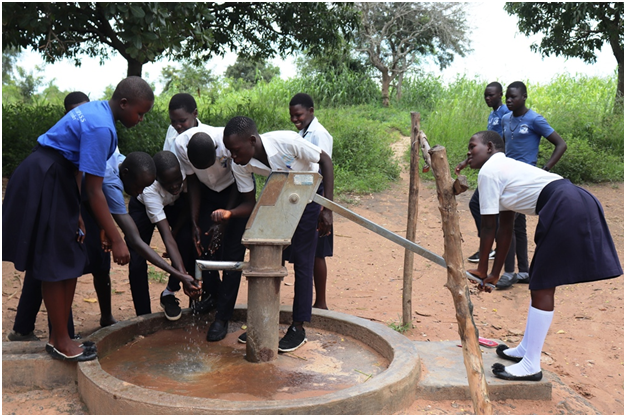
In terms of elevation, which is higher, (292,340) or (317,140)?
(317,140)

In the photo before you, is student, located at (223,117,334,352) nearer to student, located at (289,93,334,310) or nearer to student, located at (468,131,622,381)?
student, located at (289,93,334,310)

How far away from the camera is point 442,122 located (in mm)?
10453

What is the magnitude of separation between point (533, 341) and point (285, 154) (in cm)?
166

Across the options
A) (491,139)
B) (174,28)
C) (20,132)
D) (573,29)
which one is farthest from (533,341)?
(573,29)

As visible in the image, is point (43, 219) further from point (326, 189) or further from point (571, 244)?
point (571, 244)

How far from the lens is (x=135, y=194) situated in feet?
11.6

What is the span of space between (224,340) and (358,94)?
1310 cm

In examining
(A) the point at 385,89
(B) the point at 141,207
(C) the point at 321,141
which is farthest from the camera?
(A) the point at 385,89

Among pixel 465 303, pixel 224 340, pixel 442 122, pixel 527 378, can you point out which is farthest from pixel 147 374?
pixel 442 122

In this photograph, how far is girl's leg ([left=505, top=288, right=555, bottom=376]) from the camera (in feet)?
9.97

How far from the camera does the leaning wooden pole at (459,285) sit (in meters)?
2.54

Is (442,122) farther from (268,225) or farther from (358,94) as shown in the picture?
(268,225)

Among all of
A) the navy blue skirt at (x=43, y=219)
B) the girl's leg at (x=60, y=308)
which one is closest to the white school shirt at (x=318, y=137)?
the navy blue skirt at (x=43, y=219)

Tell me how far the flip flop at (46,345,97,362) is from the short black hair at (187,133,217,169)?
3.82 feet
